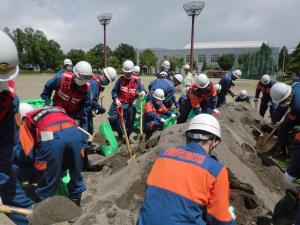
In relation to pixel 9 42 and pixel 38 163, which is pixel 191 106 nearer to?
pixel 38 163

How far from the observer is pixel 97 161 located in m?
6.16

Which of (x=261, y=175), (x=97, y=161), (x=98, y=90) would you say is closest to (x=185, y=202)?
(x=261, y=175)

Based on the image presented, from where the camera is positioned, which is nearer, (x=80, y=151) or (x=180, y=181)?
(x=180, y=181)

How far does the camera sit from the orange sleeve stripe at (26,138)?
326 centimetres

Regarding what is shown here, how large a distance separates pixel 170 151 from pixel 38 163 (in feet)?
5.21

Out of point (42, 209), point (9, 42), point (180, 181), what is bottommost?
point (42, 209)

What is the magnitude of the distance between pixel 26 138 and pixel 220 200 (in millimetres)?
2132

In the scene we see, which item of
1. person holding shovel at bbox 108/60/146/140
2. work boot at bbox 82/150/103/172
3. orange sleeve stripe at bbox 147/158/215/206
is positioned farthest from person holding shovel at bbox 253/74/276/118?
orange sleeve stripe at bbox 147/158/215/206

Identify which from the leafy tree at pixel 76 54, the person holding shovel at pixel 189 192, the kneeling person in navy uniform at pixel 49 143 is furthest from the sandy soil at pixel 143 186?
the leafy tree at pixel 76 54

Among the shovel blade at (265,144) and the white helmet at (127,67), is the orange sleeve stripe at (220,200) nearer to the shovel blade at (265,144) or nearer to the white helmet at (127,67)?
the shovel blade at (265,144)

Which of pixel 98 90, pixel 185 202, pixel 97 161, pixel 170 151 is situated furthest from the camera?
pixel 98 90

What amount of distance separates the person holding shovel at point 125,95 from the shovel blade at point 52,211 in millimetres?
4160

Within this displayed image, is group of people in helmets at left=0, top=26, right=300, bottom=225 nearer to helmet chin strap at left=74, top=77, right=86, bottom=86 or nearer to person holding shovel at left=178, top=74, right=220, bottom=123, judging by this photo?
helmet chin strap at left=74, top=77, right=86, bottom=86

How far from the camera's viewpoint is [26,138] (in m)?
3.27
